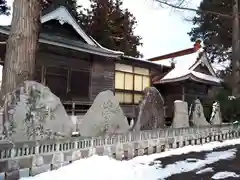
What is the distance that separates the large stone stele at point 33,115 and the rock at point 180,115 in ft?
12.7

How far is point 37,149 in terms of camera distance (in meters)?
4.62

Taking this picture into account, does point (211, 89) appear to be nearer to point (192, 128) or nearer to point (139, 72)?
point (139, 72)

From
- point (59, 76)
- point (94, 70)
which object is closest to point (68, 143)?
point (59, 76)

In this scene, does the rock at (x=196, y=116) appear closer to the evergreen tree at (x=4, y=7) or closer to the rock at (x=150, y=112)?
the rock at (x=150, y=112)

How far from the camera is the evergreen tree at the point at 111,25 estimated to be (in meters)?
22.2

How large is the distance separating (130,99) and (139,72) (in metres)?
1.81

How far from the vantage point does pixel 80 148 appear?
534cm

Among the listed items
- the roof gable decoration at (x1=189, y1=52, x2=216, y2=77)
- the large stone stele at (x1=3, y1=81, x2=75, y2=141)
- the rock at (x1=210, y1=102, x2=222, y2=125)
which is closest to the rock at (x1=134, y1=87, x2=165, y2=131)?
the large stone stele at (x1=3, y1=81, x2=75, y2=141)

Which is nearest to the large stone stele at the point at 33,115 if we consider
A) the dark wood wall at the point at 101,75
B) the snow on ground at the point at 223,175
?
the snow on ground at the point at 223,175

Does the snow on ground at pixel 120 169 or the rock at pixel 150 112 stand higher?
the rock at pixel 150 112

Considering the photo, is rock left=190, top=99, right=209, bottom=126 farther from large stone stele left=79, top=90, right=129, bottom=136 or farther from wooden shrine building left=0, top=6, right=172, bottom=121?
large stone stele left=79, top=90, right=129, bottom=136

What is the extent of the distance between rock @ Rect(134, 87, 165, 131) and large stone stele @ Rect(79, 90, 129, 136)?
588 millimetres

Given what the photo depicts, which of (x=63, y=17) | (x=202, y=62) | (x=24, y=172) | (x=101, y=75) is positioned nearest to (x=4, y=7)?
(x=63, y=17)

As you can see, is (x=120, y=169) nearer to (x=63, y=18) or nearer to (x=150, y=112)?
(x=150, y=112)
